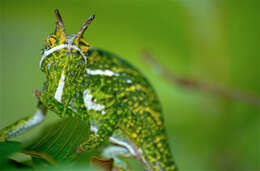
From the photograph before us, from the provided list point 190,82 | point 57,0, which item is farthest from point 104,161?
point 57,0

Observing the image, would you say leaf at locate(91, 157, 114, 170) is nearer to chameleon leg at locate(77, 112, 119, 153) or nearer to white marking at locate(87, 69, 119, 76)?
chameleon leg at locate(77, 112, 119, 153)

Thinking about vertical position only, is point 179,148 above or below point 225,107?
below

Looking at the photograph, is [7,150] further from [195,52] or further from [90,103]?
[195,52]

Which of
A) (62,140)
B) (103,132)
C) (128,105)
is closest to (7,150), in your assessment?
(62,140)

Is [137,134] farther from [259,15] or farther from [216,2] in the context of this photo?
[259,15]

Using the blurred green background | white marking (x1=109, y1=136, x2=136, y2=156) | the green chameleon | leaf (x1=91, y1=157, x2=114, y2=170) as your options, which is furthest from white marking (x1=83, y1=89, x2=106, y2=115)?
the blurred green background

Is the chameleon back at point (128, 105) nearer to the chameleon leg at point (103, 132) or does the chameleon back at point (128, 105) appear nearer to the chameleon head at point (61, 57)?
the chameleon leg at point (103, 132)
